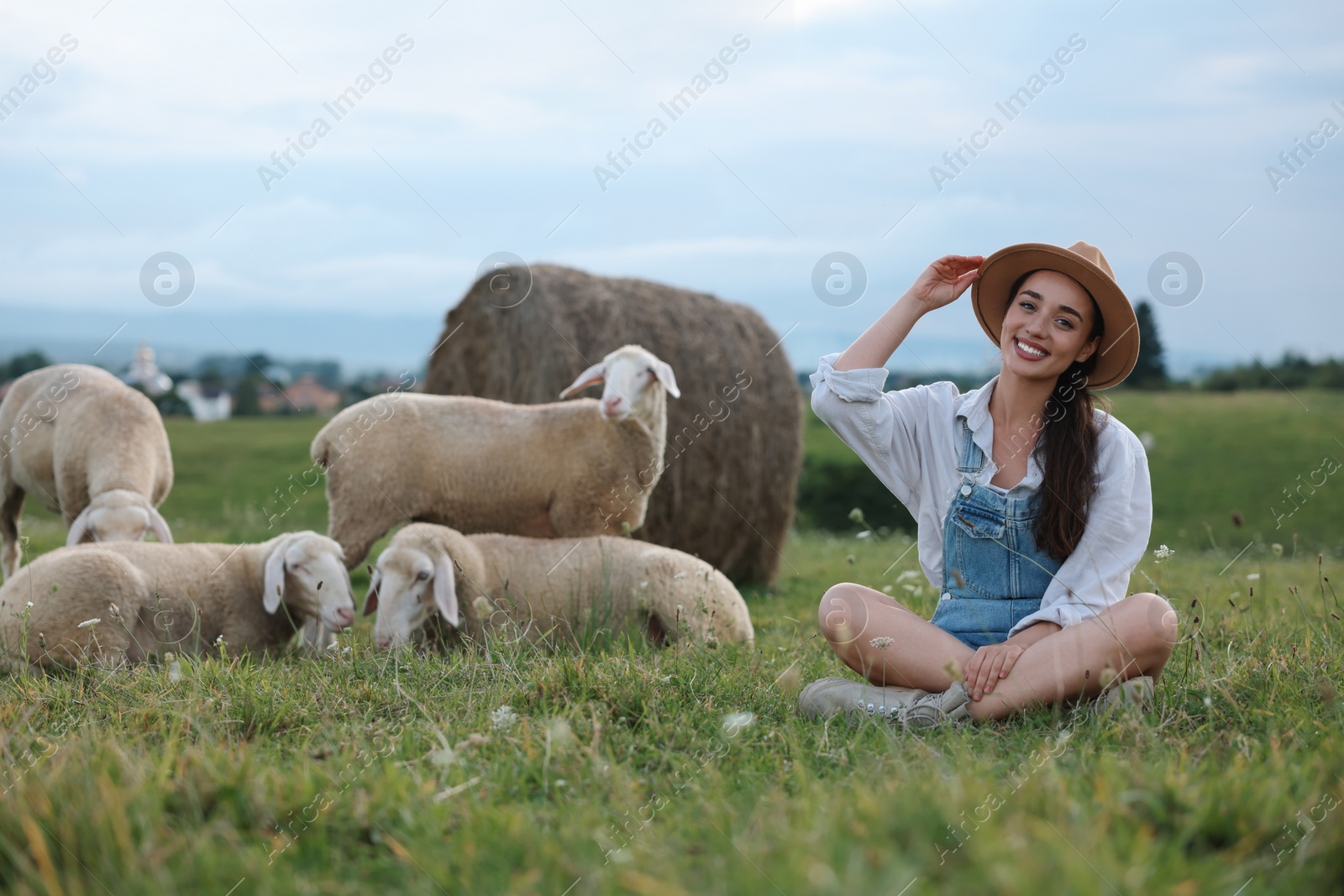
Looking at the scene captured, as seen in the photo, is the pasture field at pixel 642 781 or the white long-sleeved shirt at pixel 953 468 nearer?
the pasture field at pixel 642 781

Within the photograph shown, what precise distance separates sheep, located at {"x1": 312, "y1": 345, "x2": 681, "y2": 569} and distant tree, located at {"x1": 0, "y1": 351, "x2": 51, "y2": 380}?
3054 mm

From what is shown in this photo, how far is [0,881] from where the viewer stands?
205cm

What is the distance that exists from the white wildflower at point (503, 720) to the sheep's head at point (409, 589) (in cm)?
167

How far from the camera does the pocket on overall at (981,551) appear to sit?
3668 mm

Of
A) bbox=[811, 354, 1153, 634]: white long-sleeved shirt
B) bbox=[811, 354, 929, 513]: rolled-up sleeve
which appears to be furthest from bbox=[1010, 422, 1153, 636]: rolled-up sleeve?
bbox=[811, 354, 929, 513]: rolled-up sleeve

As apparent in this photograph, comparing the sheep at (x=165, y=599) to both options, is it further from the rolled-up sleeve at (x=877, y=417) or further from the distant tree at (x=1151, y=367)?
the distant tree at (x=1151, y=367)

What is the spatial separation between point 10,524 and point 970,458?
657 cm

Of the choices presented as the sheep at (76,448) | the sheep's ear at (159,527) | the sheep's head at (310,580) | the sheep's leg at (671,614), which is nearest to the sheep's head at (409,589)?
the sheep's head at (310,580)

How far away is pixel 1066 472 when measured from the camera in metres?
3.56

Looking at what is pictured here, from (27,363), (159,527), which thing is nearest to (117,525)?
(159,527)

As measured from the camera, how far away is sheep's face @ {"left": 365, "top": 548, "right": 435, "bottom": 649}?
4.66 m

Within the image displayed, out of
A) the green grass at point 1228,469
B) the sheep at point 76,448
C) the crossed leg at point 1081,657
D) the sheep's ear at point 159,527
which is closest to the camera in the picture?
the crossed leg at point 1081,657

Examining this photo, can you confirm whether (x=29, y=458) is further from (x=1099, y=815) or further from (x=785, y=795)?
(x=1099, y=815)

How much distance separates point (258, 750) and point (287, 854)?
841mm
